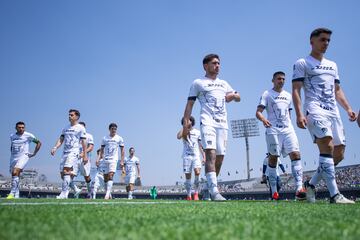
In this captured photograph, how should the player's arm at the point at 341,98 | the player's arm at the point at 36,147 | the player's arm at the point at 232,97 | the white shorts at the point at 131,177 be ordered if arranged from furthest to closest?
the white shorts at the point at 131,177
the player's arm at the point at 36,147
the player's arm at the point at 232,97
the player's arm at the point at 341,98

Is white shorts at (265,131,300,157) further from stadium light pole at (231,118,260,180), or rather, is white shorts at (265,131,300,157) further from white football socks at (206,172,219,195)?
stadium light pole at (231,118,260,180)

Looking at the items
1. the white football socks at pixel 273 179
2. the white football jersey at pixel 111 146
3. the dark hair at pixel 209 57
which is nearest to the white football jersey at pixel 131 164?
the white football jersey at pixel 111 146

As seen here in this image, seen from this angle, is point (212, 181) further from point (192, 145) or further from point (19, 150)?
point (19, 150)

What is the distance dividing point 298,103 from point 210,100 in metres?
2.05

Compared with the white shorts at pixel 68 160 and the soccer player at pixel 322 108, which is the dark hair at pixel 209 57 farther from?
the white shorts at pixel 68 160

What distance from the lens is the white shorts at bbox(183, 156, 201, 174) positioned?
1512 centimetres

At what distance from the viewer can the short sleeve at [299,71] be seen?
19.9ft

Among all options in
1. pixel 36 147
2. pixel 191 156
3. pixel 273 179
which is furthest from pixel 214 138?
pixel 36 147

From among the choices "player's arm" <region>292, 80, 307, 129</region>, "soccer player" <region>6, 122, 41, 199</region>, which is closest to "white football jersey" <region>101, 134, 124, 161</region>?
"soccer player" <region>6, 122, 41, 199</region>

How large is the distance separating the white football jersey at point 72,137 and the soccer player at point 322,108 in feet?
28.7

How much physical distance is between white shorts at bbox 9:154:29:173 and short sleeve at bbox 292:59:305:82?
10.7 metres

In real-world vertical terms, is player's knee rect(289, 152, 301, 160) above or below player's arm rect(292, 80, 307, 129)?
below

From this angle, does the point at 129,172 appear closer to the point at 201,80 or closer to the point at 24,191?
the point at 201,80

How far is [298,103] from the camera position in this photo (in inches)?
231
